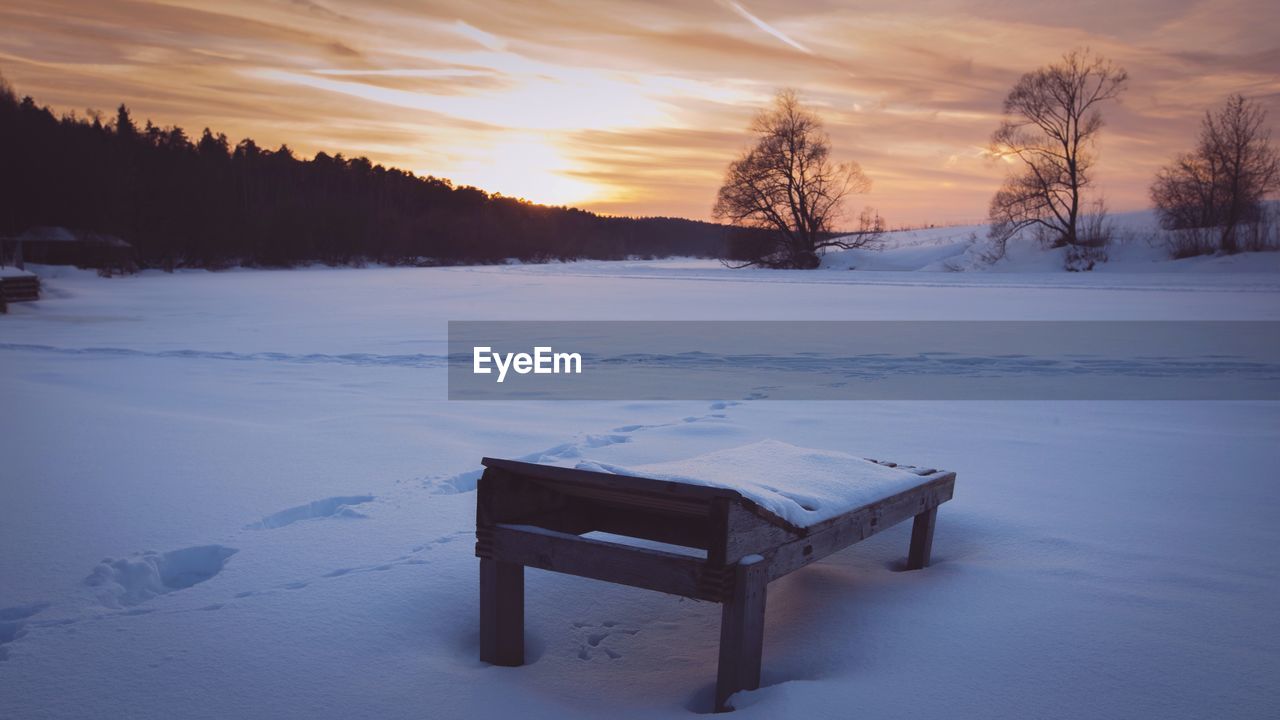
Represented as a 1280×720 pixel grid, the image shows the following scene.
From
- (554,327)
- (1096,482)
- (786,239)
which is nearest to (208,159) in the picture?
(786,239)

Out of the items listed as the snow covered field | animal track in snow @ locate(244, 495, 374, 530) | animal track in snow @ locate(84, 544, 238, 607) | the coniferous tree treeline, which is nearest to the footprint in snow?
the snow covered field

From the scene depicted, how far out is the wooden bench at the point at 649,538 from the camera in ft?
7.74

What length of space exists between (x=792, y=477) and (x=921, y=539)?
93cm

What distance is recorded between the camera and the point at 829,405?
7758mm

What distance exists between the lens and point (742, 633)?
2.44 m

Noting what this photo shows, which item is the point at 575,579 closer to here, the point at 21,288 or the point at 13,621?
the point at 13,621

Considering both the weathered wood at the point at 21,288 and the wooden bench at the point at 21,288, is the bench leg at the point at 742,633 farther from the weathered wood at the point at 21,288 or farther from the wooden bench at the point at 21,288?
the weathered wood at the point at 21,288

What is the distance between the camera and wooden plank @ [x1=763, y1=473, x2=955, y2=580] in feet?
8.48

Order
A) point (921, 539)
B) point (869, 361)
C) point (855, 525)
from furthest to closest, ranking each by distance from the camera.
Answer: point (869, 361) → point (921, 539) → point (855, 525)

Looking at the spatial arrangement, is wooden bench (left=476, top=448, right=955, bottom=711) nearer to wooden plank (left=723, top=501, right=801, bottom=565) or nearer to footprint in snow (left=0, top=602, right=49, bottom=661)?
wooden plank (left=723, top=501, right=801, bottom=565)

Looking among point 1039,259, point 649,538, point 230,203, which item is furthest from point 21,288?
point 230,203

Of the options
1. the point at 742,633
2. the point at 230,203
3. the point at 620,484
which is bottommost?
the point at 742,633

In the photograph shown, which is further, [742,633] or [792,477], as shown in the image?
[792,477]

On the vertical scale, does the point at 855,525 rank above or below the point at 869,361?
above
